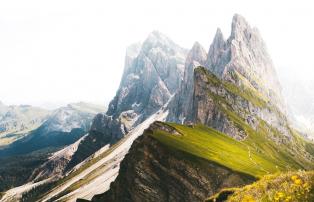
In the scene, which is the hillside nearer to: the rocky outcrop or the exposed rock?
the rocky outcrop

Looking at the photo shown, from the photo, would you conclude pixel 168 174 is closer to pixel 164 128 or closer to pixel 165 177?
pixel 165 177

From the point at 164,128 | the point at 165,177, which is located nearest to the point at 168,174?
the point at 165,177

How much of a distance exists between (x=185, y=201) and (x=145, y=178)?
10834 millimetres

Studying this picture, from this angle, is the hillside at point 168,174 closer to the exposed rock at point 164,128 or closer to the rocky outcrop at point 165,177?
the rocky outcrop at point 165,177

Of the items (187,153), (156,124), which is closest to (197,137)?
(156,124)

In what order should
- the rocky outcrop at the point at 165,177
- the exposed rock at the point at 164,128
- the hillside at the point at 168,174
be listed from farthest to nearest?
the exposed rock at the point at 164,128, the hillside at the point at 168,174, the rocky outcrop at the point at 165,177

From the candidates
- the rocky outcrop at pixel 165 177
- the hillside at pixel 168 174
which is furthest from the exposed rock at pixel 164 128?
the rocky outcrop at pixel 165 177

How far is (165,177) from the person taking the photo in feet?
361

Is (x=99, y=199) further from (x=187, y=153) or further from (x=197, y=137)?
(x=197, y=137)

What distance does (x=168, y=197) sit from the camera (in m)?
107

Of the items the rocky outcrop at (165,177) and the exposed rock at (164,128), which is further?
the exposed rock at (164,128)

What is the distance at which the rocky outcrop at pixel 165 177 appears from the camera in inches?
4254

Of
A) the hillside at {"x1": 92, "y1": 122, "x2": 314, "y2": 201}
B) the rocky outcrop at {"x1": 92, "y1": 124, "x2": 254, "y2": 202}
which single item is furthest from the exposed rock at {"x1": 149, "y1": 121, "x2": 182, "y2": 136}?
the rocky outcrop at {"x1": 92, "y1": 124, "x2": 254, "y2": 202}

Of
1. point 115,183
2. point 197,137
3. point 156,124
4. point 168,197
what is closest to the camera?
point 168,197
